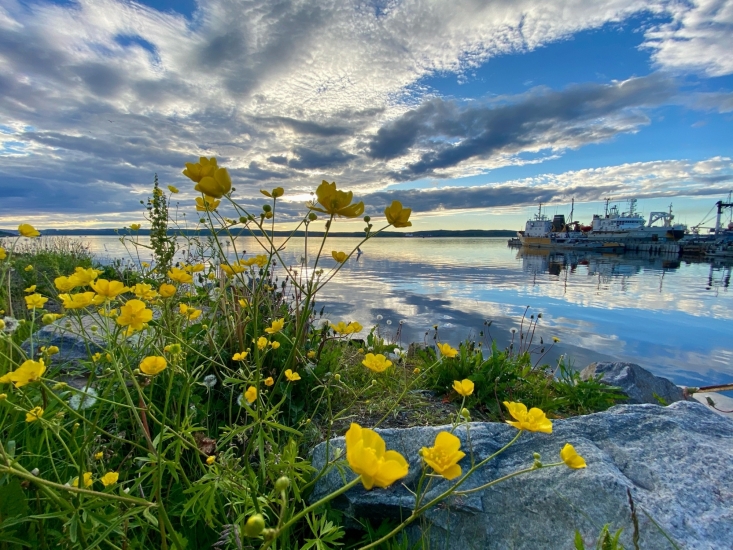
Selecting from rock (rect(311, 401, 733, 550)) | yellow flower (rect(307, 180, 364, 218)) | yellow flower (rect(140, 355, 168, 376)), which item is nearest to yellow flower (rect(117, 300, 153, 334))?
yellow flower (rect(140, 355, 168, 376))

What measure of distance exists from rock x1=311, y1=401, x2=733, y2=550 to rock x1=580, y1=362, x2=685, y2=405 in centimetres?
119

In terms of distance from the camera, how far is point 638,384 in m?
3.13

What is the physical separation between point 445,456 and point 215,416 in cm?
170

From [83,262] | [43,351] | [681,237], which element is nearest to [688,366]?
[43,351]

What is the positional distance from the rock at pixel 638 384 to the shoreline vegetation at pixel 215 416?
546mm

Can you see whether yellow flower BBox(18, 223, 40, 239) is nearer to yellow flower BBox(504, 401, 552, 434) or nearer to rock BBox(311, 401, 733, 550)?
rock BBox(311, 401, 733, 550)

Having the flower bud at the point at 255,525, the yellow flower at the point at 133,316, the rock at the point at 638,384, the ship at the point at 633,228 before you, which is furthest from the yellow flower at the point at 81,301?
the ship at the point at 633,228

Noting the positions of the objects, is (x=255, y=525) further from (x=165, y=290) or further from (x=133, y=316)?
(x=165, y=290)

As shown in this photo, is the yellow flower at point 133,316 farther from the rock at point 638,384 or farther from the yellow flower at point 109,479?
the rock at point 638,384

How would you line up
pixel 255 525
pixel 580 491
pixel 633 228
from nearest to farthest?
pixel 255 525 < pixel 580 491 < pixel 633 228

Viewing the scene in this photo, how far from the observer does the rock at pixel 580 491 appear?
138 cm

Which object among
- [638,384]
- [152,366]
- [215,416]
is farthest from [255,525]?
[638,384]

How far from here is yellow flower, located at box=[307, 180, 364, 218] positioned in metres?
1.19

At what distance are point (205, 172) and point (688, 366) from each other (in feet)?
22.4
